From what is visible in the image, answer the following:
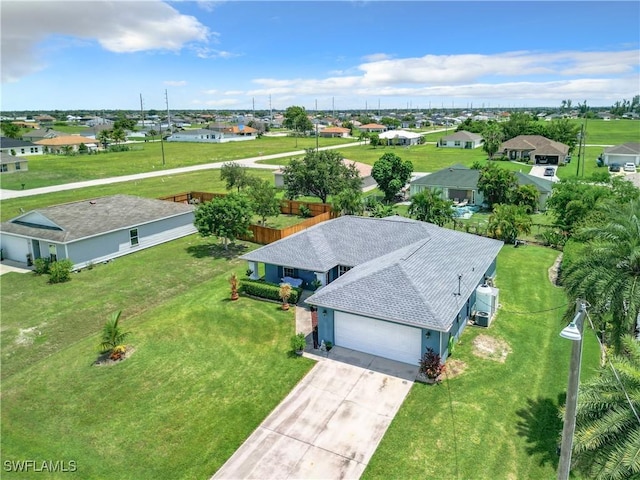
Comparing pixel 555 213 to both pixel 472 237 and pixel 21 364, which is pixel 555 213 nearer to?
pixel 472 237

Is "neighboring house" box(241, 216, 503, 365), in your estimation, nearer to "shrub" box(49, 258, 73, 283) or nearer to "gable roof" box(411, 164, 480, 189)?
"shrub" box(49, 258, 73, 283)

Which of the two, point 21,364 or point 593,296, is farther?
point 21,364

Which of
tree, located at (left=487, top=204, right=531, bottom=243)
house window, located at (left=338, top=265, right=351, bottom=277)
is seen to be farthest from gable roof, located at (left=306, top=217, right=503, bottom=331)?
tree, located at (left=487, top=204, right=531, bottom=243)

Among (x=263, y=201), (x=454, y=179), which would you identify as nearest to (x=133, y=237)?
(x=263, y=201)

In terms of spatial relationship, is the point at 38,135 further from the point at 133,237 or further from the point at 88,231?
the point at 88,231

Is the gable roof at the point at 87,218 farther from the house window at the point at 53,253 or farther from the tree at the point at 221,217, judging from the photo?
the tree at the point at 221,217

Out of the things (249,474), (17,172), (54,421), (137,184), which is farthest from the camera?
(17,172)

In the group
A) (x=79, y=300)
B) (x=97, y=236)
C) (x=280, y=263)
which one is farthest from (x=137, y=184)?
(x=280, y=263)
